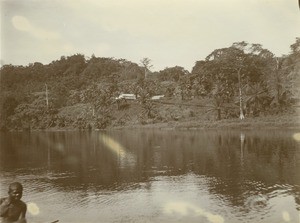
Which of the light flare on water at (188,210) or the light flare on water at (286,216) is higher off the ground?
the light flare on water at (188,210)

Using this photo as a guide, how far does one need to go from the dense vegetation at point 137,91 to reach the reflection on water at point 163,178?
2.05 m

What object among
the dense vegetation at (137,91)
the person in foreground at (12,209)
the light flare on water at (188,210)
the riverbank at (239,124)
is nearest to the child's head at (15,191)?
the person in foreground at (12,209)

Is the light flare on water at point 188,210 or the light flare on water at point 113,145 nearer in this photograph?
the light flare on water at point 188,210

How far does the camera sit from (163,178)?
1125cm

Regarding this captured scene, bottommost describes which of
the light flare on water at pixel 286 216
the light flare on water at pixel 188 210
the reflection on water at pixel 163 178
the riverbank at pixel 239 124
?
the light flare on water at pixel 286 216

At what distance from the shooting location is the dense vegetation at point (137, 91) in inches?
670

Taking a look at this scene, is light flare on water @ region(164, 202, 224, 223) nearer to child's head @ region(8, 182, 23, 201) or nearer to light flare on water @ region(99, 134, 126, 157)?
child's head @ region(8, 182, 23, 201)

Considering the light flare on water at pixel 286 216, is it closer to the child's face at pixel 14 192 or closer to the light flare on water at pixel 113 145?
the child's face at pixel 14 192

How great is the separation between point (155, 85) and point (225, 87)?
8196 millimetres

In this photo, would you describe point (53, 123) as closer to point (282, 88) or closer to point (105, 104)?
point (105, 104)

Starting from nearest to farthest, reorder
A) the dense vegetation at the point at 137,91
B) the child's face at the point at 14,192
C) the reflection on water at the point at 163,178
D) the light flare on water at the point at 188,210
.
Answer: the child's face at the point at 14,192 < the light flare on water at the point at 188,210 < the reflection on water at the point at 163,178 < the dense vegetation at the point at 137,91

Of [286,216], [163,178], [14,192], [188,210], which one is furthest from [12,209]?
[163,178]

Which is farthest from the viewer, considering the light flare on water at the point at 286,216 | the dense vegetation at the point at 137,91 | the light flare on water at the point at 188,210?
the dense vegetation at the point at 137,91

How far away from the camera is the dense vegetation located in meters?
17.0
